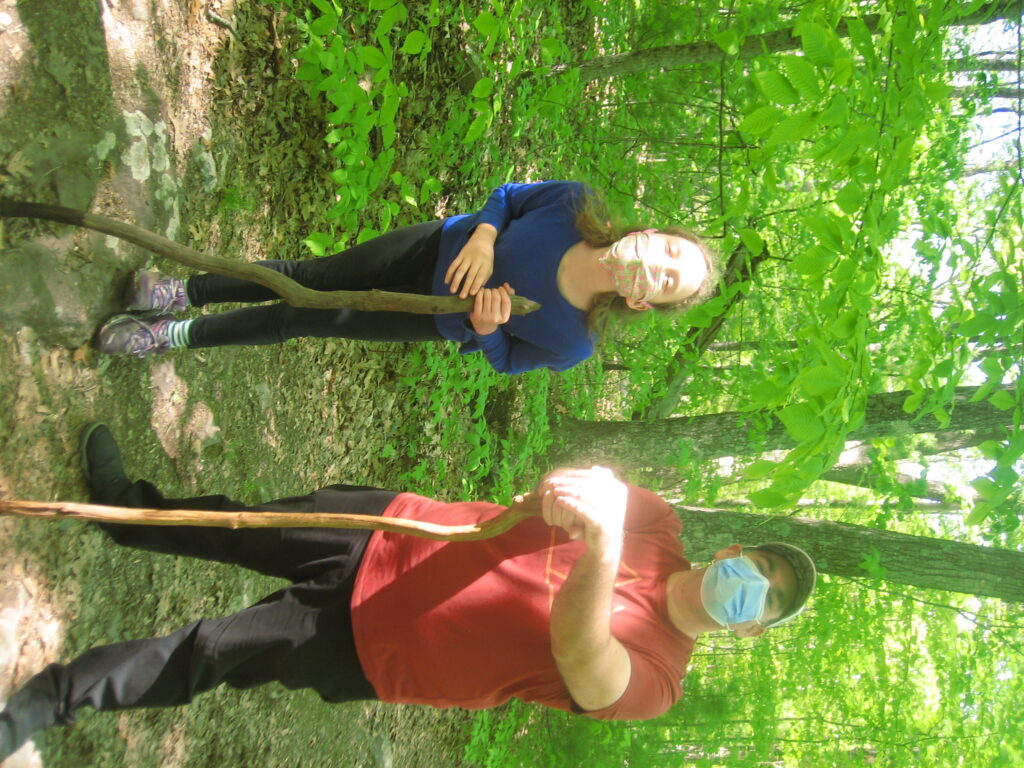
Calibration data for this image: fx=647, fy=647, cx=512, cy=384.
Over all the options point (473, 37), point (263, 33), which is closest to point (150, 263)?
point (263, 33)

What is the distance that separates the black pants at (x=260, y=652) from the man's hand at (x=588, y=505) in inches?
27.9

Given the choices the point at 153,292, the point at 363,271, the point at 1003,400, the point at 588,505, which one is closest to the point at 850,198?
the point at 1003,400

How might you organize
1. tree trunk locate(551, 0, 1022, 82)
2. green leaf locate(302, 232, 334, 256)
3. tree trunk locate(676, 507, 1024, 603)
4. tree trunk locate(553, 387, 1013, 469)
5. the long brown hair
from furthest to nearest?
tree trunk locate(553, 387, 1013, 469) < tree trunk locate(676, 507, 1024, 603) < tree trunk locate(551, 0, 1022, 82) < green leaf locate(302, 232, 334, 256) < the long brown hair

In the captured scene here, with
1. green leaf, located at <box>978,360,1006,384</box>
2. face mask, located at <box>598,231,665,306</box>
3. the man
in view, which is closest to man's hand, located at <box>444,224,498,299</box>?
face mask, located at <box>598,231,665,306</box>

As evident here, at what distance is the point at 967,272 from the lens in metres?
2.68

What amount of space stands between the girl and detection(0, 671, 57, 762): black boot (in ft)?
3.37

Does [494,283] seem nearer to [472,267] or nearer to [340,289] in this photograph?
[472,267]

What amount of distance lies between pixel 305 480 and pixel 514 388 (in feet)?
Answer: 6.07

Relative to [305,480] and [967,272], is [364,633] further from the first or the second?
[967,272]

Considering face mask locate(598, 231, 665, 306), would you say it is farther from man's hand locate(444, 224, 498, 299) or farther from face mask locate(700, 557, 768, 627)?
face mask locate(700, 557, 768, 627)

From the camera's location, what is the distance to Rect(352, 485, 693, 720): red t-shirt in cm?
164

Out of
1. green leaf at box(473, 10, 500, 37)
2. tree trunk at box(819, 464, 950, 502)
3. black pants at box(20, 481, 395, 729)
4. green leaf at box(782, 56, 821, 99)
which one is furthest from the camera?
tree trunk at box(819, 464, 950, 502)

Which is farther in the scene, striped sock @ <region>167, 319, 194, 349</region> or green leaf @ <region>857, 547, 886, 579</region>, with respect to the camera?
green leaf @ <region>857, 547, 886, 579</region>

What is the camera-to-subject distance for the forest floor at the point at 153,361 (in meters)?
1.97
